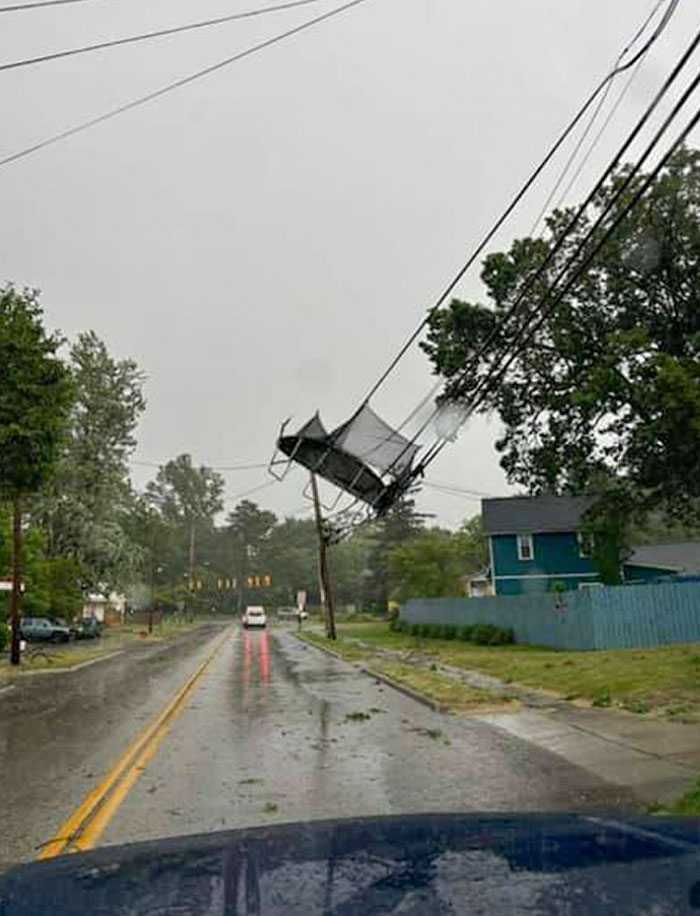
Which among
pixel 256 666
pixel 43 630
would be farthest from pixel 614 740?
pixel 43 630

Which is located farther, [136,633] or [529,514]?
[136,633]

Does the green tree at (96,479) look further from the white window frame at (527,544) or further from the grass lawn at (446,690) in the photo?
the grass lawn at (446,690)

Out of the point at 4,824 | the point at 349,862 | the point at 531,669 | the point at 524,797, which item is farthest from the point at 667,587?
the point at 349,862

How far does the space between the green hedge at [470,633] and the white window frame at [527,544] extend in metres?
7.52

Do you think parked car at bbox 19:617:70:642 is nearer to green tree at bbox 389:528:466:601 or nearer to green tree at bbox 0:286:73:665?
green tree at bbox 389:528:466:601

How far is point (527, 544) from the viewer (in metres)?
48.5

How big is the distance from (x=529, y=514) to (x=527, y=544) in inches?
67.3

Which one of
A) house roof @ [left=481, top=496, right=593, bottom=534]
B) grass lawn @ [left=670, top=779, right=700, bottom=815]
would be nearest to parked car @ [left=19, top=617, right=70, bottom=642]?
house roof @ [left=481, top=496, right=593, bottom=534]

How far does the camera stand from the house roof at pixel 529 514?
48.2 meters

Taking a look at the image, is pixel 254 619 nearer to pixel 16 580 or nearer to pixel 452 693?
pixel 16 580

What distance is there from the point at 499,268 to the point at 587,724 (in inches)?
693

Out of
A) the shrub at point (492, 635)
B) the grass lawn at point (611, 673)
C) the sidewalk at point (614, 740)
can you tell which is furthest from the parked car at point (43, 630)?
the sidewalk at point (614, 740)

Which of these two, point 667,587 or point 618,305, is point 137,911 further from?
point 618,305

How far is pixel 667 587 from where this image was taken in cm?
2423
